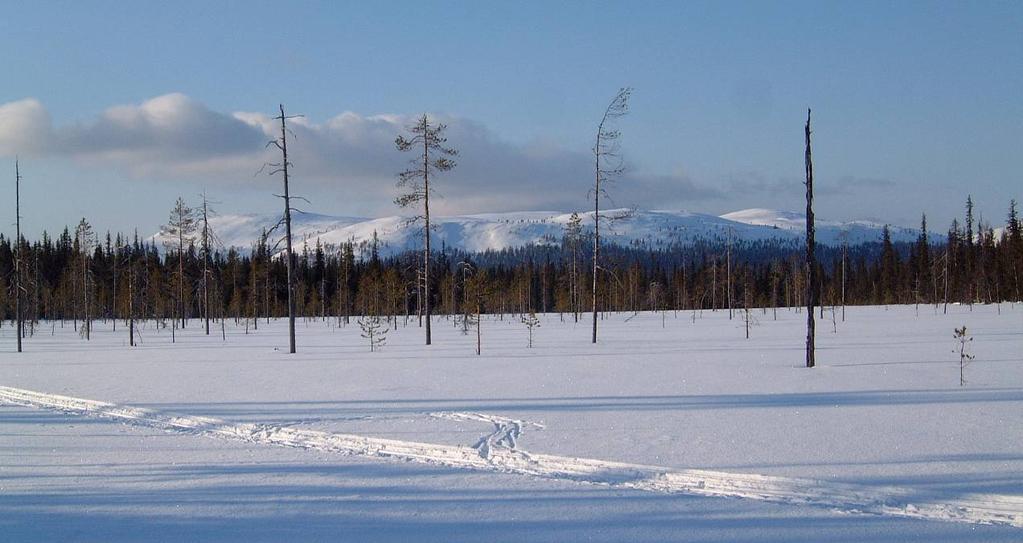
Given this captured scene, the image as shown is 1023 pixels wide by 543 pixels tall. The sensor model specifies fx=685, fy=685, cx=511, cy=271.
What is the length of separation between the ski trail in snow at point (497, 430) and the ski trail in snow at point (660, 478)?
0.17 m

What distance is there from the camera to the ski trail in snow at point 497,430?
354 inches

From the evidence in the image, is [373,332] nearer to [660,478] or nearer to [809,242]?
[809,242]

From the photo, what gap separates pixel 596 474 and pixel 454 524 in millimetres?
2189

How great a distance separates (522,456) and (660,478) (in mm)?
1771

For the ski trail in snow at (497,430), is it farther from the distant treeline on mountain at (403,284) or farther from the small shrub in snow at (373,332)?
the distant treeline on mountain at (403,284)

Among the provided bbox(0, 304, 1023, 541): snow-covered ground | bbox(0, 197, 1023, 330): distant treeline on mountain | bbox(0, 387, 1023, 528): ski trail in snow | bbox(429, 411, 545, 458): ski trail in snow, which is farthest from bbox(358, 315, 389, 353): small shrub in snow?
bbox(0, 197, 1023, 330): distant treeline on mountain

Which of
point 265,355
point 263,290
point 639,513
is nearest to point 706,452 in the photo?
point 639,513

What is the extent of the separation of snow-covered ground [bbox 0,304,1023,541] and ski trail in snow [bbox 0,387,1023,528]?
0.03 meters

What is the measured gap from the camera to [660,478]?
750 centimetres

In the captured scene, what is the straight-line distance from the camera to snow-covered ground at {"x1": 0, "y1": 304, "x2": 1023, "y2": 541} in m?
6.14

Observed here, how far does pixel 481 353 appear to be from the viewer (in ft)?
79.5

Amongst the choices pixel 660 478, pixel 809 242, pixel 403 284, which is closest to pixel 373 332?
pixel 809 242

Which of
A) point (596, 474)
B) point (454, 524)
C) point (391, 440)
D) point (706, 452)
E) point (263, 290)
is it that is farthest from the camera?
point (263, 290)

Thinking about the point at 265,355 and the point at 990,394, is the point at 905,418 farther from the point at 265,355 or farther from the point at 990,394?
the point at 265,355
